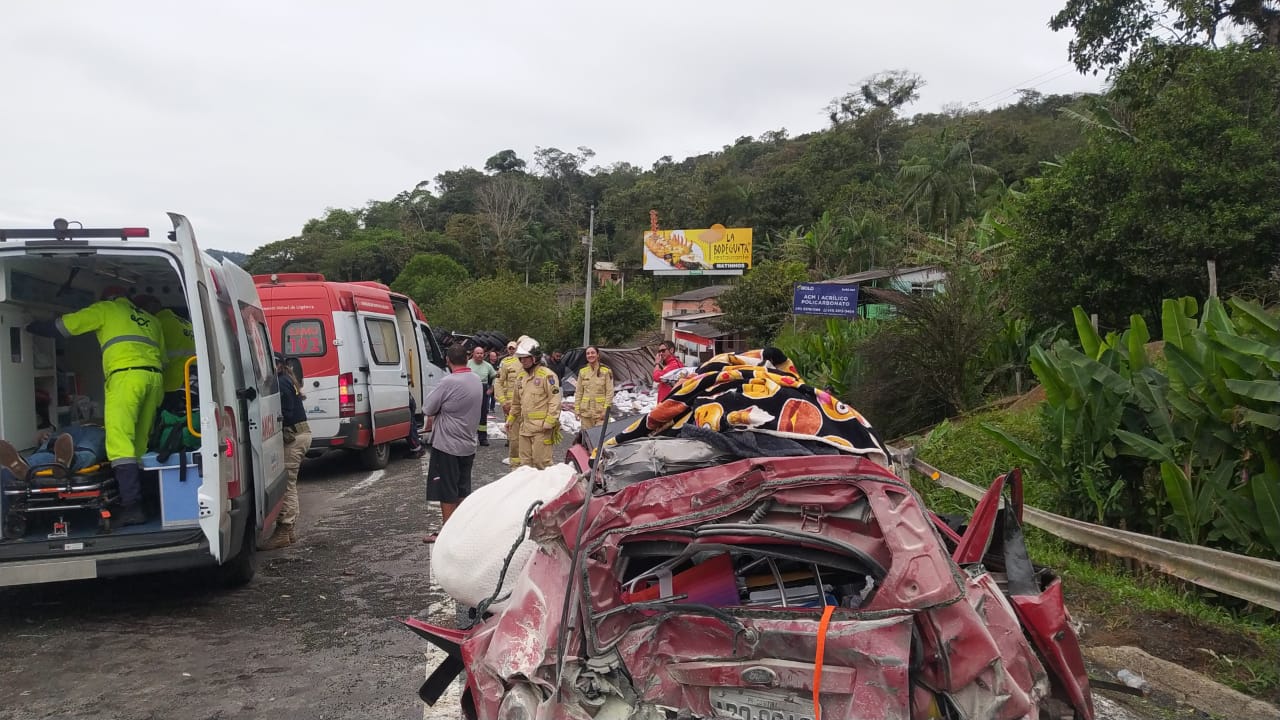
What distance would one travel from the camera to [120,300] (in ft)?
19.4

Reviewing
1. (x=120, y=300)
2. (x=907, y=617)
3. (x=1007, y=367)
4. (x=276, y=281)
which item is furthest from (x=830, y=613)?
(x=1007, y=367)

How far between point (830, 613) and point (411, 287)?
55.4 meters

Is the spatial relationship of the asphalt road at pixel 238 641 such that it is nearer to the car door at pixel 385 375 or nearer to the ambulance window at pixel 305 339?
the ambulance window at pixel 305 339

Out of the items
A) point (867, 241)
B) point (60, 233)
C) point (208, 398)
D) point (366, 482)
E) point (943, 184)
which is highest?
A: point (943, 184)

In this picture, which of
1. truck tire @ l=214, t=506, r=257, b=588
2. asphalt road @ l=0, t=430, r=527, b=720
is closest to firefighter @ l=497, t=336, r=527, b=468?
asphalt road @ l=0, t=430, r=527, b=720

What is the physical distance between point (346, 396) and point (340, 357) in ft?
1.58

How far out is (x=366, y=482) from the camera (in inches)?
429

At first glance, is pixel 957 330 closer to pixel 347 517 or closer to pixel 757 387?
pixel 347 517

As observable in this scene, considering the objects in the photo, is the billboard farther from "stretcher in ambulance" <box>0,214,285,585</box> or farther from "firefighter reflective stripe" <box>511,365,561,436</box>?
"stretcher in ambulance" <box>0,214,285,585</box>

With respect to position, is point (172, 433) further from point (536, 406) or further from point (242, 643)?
point (536, 406)

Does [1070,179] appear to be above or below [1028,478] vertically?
above

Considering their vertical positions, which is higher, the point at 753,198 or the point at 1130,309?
the point at 753,198

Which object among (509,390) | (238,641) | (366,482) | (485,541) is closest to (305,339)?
(366,482)

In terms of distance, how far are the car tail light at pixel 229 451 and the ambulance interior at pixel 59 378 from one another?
478 mm
